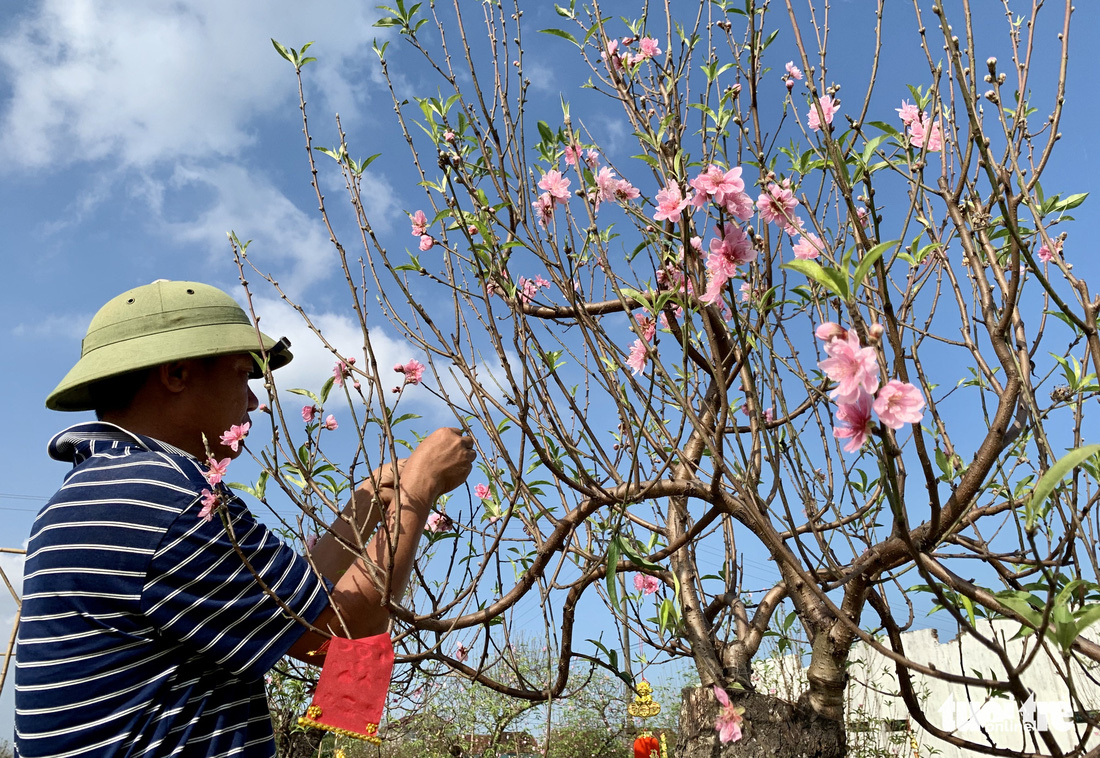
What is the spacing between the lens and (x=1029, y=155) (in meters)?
1.62

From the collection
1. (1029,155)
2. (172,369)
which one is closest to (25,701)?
(172,369)

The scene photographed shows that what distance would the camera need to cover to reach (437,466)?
1535 mm

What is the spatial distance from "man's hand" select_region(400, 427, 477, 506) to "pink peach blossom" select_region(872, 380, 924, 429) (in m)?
0.99

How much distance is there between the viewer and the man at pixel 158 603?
4.00 feet

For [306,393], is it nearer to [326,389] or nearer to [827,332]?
[326,389]

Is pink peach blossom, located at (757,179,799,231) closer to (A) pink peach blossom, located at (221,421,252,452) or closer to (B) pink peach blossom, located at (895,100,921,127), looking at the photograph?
(B) pink peach blossom, located at (895,100,921,127)

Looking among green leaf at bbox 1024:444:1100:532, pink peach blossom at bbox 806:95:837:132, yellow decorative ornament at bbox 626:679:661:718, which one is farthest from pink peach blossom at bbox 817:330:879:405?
yellow decorative ornament at bbox 626:679:661:718

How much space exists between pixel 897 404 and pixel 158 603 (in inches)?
46.7

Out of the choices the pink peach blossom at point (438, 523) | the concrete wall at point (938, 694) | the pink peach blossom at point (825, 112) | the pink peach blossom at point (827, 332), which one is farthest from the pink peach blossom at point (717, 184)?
the concrete wall at point (938, 694)

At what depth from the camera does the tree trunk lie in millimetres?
1896

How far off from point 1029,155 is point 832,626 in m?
1.19

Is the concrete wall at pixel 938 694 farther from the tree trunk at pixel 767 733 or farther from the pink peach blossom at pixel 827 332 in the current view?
the pink peach blossom at pixel 827 332

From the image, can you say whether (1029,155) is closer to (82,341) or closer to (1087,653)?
(1087,653)

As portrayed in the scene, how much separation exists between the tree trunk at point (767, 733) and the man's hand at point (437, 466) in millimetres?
993
